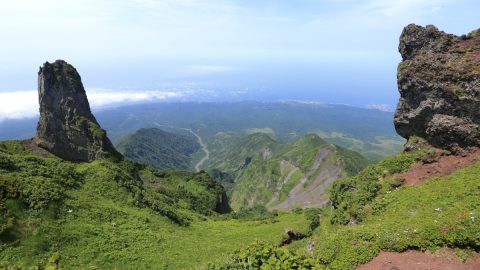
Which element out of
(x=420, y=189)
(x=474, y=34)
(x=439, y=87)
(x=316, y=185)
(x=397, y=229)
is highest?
(x=474, y=34)

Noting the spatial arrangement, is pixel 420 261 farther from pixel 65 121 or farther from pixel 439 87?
pixel 65 121

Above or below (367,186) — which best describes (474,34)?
above

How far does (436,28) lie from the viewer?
3881cm

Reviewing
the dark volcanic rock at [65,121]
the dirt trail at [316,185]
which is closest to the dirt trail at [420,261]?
the dark volcanic rock at [65,121]

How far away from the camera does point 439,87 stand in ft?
116

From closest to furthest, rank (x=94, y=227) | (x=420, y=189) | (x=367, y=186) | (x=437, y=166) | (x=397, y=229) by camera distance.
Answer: (x=397, y=229)
(x=420, y=189)
(x=437, y=166)
(x=367, y=186)
(x=94, y=227)

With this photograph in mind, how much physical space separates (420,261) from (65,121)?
77.0 metres

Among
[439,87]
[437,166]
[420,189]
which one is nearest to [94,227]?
[420,189]

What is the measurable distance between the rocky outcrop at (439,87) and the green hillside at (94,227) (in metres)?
20.9

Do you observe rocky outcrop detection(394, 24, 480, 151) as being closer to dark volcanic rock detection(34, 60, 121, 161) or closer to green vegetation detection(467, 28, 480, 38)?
green vegetation detection(467, 28, 480, 38)

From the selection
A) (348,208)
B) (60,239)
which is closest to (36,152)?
(60,239)

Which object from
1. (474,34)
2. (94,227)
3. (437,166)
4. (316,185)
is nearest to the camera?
(437,166)

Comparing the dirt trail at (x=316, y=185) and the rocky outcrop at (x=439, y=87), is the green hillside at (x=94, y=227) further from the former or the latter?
the dirt trail at (x=316, y=185)

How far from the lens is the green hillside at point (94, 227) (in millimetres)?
30922
